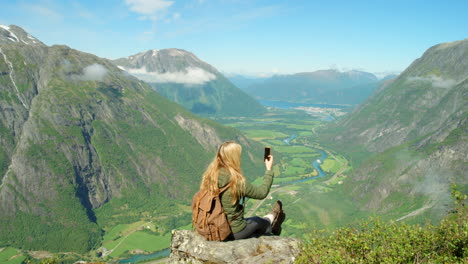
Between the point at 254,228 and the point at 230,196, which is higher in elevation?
the point at 230,196

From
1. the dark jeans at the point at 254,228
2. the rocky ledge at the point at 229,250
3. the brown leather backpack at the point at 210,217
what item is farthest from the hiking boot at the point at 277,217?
the brown leather backpack at the point at 210,217

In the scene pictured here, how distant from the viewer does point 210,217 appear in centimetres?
1377

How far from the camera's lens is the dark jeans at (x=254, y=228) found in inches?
594

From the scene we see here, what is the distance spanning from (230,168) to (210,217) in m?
2.43

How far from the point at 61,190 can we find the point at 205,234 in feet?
558

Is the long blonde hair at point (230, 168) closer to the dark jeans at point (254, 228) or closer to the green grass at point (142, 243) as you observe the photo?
the dark jeans at point (254, 228)

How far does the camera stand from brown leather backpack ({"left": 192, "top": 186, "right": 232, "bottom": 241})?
13.5 meters

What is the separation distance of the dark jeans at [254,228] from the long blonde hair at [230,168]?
2.40 metres

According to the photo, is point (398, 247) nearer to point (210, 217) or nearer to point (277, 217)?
point (277, 217)

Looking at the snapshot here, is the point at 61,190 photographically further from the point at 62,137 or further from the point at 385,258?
the point at 385,258

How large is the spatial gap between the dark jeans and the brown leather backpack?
3.12 feet

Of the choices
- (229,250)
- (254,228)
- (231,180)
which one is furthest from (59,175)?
(231,180)

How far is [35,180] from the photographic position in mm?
155500

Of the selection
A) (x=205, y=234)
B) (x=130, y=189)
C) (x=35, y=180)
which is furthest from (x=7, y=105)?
(x=205, y=234)
